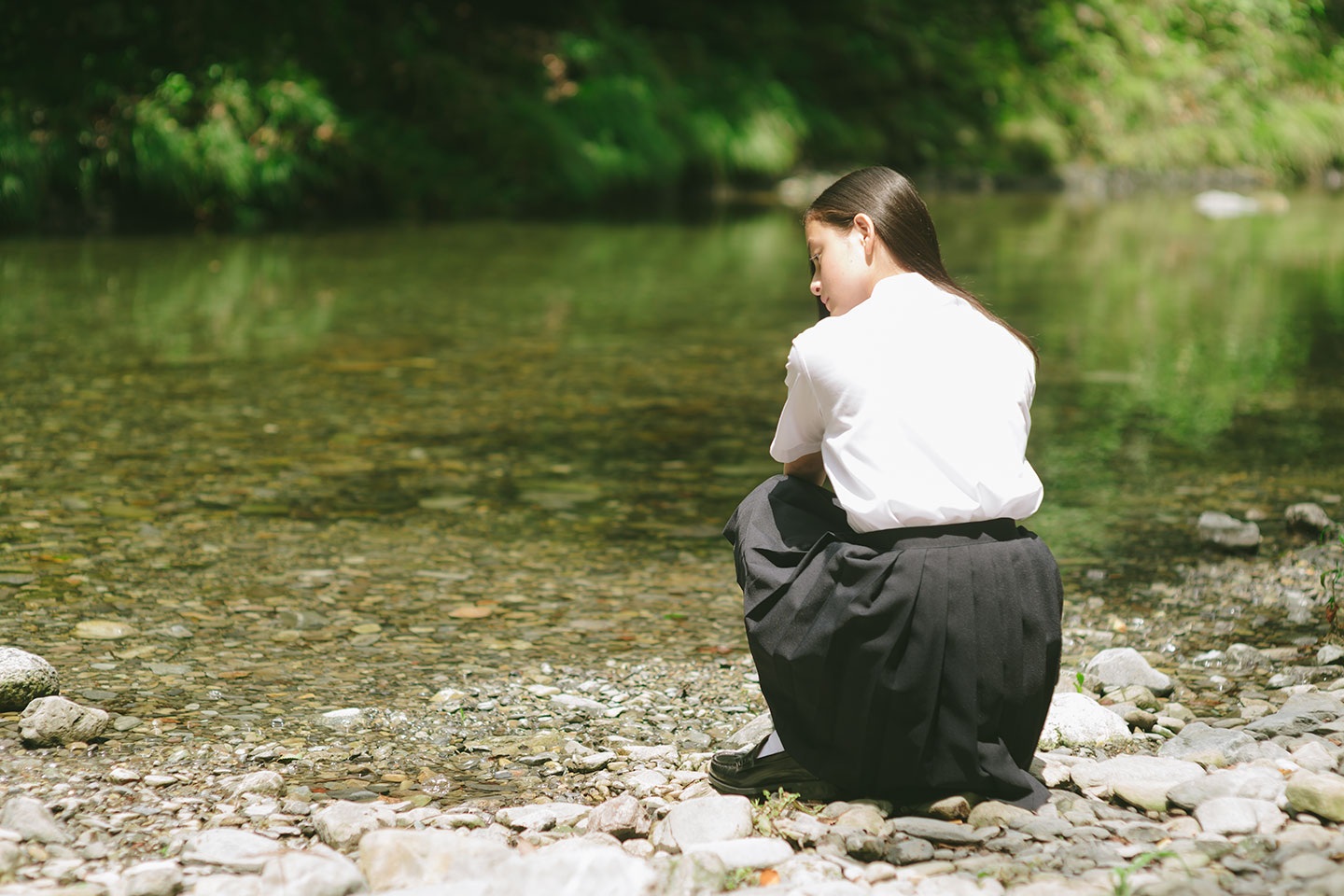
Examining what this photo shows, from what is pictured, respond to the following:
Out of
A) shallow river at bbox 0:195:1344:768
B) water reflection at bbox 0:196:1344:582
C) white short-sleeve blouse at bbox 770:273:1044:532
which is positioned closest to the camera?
white short-sleeve blouse at bbox 770:273:1044:532

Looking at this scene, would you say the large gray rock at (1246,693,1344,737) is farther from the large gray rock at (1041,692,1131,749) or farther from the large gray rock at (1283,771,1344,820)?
the large gray rock at (1283,771,1344,820)

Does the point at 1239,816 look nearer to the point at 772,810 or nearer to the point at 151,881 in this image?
the point at 772,810

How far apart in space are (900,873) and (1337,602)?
2.02 metres

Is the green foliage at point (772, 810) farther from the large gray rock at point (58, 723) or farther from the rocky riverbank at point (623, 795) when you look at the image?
the large gray rock at point (58, 723)

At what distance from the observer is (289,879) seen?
7.16ft

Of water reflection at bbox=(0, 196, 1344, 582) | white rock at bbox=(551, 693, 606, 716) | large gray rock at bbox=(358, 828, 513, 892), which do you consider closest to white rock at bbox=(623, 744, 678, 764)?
white rock at bbox=(551, 693, 606, 716)

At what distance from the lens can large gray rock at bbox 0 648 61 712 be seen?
9.80ft

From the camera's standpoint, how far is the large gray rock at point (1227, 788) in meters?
2.51

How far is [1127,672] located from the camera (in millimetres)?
3357

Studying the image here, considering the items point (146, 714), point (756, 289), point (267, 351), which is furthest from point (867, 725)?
point (756, 289)

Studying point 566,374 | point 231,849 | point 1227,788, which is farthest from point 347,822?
point 566,374

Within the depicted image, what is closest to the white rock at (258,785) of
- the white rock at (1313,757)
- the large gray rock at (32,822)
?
the large gray rock at (32,822)

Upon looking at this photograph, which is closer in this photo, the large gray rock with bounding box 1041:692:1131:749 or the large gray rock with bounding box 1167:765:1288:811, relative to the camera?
the large gray rock with bounding box 1167:765:1288:811

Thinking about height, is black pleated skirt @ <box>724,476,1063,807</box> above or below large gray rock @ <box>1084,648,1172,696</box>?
above
